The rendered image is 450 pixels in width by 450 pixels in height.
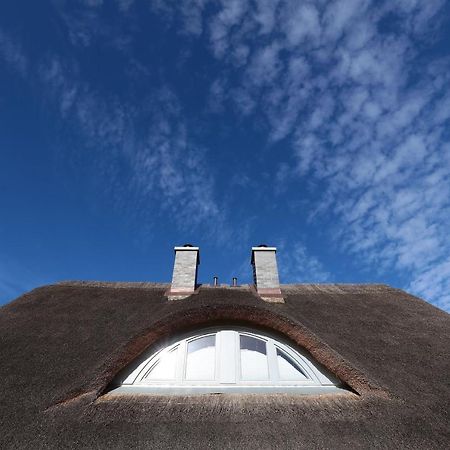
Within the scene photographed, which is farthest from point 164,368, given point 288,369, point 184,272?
point 184,272

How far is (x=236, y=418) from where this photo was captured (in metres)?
3.44

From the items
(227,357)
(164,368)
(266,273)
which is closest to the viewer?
(164,368)

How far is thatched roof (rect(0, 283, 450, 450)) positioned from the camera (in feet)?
10.6

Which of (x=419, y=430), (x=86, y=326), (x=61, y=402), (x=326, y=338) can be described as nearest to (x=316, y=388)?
(x=326, y=338)

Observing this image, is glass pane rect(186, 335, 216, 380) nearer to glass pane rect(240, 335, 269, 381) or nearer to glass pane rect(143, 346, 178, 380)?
glass pane rect(143, 346, 178, 380)

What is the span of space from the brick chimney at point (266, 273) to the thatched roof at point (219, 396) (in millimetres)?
525

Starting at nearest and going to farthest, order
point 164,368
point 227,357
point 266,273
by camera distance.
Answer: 1. point 164,368
2. point 227,357
3. point 266,273

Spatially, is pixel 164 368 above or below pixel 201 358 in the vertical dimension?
below

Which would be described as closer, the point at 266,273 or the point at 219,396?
the point at 219,396

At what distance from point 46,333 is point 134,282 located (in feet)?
9.06

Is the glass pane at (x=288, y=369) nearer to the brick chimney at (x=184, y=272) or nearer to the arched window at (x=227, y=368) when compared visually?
the arched window at (x=227, y=368)

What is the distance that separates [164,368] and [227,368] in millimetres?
927

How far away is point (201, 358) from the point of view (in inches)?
187

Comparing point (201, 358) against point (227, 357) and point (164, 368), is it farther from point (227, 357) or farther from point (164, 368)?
point (164, 368)
